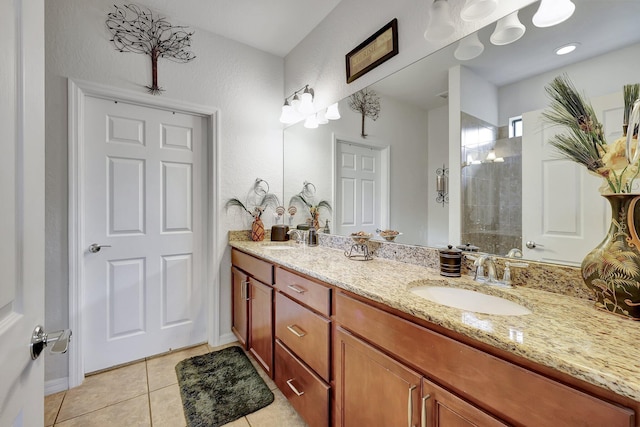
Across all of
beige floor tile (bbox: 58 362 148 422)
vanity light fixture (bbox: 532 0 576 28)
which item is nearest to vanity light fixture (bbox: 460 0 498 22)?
vanity light fixture (bbox: 532 0 576 28)

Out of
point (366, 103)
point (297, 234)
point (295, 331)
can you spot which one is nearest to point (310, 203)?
point (297, 234)

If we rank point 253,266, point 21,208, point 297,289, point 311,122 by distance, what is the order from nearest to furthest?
point 21,208, point 297,289, point 253,266, point 311,122

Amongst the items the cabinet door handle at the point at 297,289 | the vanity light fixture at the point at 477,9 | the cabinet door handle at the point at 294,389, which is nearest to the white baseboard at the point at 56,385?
the cabinet door handle at the point at 294,389

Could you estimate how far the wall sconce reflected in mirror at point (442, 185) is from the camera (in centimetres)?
138

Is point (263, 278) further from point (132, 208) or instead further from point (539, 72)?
point (539, 72)

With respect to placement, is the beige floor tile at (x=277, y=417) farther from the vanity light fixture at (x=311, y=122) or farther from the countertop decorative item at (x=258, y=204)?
the vanity light fixture at (x=311, y=122)

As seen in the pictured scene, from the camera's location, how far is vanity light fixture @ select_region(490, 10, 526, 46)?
1077 mm

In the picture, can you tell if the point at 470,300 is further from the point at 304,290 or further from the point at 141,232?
the point at 141,232

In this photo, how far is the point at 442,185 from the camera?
4.61 ft

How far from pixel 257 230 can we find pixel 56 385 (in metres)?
1.60

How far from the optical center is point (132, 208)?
2.01 meters

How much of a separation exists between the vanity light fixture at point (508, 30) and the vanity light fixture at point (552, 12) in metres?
0.05

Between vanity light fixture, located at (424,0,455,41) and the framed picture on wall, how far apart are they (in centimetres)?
28

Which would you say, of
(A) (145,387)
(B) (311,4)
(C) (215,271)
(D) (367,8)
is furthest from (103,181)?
(D) (367,8)
